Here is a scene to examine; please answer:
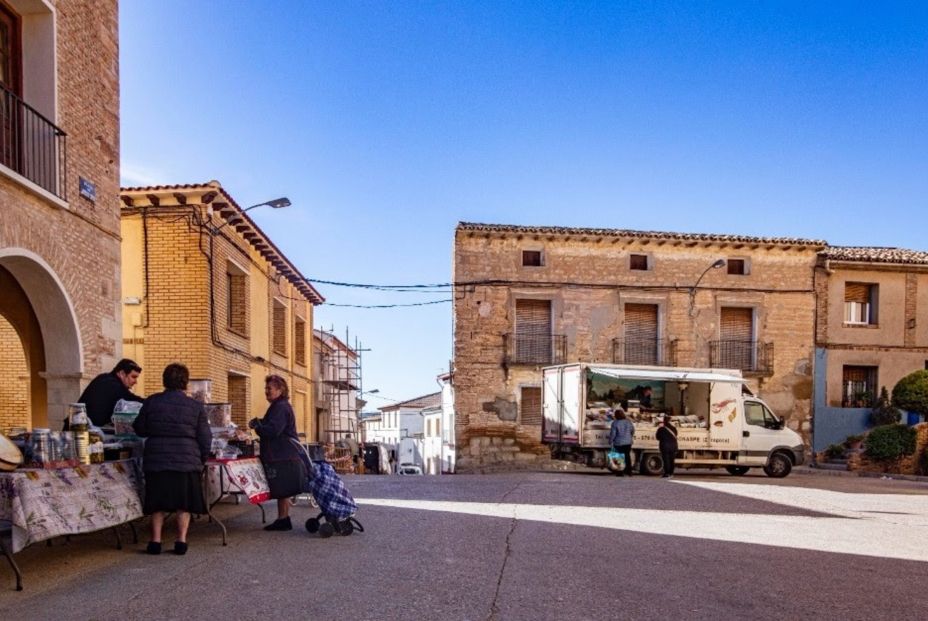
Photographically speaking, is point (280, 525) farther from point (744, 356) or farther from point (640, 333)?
point (744, 356)

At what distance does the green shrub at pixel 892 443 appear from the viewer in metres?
19.5

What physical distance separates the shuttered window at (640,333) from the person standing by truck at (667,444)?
351 inches

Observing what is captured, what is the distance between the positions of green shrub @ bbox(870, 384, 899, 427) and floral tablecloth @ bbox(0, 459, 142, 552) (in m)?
24.0

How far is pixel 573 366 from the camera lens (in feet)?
59.4

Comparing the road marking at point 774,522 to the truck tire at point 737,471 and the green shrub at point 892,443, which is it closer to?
the truck tire at point 737,471

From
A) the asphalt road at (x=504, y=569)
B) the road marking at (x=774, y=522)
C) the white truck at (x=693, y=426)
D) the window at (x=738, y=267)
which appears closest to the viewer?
the asphalt road at (x=504, y=569)

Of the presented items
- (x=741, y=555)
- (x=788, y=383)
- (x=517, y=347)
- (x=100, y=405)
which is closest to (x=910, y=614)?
(x=741, y=555)

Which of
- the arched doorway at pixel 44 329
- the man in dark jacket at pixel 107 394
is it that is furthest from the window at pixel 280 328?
the man in dark jacket at pixel 107 394

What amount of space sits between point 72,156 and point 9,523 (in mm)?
5419

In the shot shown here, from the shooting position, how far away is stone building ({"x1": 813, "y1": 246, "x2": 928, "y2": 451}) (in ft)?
83.7

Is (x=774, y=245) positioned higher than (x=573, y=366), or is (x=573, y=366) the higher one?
(x=774, y=245)

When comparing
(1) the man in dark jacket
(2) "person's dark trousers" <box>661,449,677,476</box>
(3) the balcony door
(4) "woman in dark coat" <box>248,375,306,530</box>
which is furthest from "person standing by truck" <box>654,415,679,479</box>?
(1) the man in dark jacket

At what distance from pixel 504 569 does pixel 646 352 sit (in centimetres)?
2086

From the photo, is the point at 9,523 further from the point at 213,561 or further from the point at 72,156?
the point at 72,156
